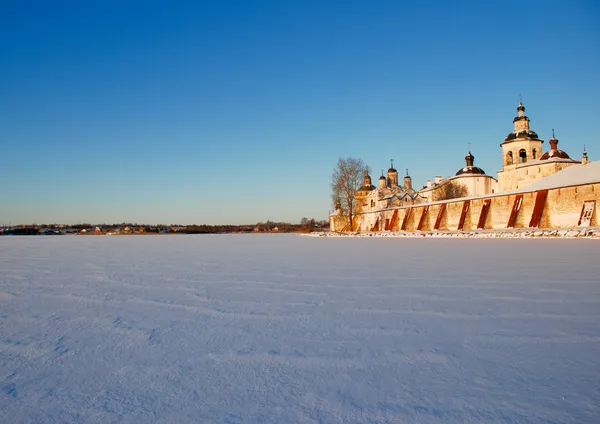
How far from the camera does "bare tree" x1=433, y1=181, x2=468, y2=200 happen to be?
169ft

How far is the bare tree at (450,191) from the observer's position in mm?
51656

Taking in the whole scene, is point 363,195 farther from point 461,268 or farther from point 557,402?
point 557,402

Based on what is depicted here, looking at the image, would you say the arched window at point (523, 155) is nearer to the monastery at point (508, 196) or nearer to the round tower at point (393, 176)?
the monastery at point (508, 196)

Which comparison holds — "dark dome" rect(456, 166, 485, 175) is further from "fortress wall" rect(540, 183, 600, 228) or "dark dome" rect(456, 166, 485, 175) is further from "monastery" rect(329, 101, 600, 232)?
"fortress wall" rect(540, 183, 600, 228)

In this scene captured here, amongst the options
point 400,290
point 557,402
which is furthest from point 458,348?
point 400,290

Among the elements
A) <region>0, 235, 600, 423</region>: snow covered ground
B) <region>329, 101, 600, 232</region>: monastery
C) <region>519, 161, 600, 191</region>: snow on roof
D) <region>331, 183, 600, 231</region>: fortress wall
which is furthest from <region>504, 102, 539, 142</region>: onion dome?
<region>0, 235, 600, 423</region>: snow covered ground

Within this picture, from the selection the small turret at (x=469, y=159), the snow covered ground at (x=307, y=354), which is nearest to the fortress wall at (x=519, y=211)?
the small turret at (x=469, y=159)

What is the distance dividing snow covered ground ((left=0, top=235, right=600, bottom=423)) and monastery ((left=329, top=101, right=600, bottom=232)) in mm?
21300

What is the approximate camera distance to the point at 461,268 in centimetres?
774

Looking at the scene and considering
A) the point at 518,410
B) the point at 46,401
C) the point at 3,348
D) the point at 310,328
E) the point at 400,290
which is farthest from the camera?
the point at 400,290

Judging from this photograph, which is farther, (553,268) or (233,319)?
(553,268)

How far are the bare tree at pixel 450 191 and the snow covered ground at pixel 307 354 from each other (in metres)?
48.9

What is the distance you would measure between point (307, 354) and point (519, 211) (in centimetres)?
2767

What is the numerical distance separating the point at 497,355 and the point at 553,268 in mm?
5682
